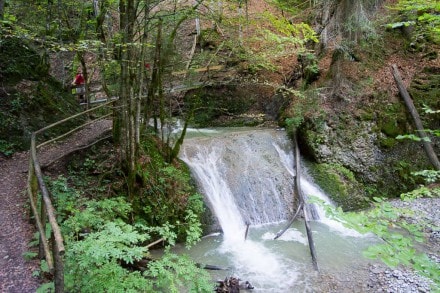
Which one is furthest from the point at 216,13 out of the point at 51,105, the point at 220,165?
the point at 51,105

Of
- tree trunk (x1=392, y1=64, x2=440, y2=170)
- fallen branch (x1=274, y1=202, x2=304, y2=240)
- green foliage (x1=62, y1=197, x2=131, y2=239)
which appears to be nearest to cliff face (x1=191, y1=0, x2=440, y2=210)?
tree trunk (x1=392, y1=64, x2=440, y2=170)

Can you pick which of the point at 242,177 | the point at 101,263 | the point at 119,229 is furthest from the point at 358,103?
the point at 101,263

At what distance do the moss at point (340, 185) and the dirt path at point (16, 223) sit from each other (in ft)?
23.4

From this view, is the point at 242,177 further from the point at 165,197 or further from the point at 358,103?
the point at 358,103

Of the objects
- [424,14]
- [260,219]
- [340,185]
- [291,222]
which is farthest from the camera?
[340,185]

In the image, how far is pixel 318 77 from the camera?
12570 mm

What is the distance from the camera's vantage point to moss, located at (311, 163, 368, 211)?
31.9 ft

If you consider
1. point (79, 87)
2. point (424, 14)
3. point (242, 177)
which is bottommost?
point (242, 177)

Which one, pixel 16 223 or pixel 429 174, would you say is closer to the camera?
pixel 429 174

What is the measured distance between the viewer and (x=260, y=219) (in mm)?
8773

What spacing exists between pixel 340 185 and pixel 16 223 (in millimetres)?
8593

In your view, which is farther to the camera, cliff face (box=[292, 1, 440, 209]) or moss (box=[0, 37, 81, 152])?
cliff face (box=[292, 1, 440, 209])

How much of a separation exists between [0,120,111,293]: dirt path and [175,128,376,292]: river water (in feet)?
10.7

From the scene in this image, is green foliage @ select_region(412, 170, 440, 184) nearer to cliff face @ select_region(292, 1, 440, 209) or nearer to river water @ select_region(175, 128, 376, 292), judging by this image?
river water @ select_region(175, 128, 376, 292)
